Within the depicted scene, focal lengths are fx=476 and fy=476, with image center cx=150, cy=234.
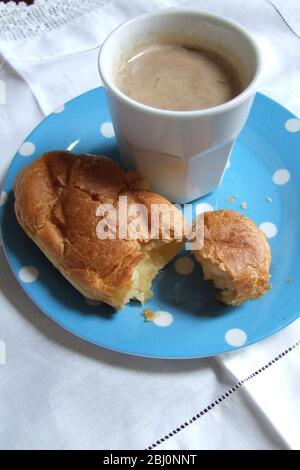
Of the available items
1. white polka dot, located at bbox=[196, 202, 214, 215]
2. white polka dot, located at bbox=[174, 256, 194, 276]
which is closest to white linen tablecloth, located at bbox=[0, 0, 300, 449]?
white polka dot, located at bbox=[174, 256, 194, 276]

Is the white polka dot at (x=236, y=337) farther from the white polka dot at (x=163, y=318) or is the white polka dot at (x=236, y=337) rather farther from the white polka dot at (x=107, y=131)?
the white polka dot at (x=107, y=131)

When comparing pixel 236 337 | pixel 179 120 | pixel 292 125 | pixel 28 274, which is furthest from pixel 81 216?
pixel 292 125

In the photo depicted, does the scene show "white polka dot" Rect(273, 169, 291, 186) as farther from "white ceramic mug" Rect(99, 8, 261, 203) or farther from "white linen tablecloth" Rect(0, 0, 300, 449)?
"white linen tablecloth" Rect(0, 0, 300, 449)

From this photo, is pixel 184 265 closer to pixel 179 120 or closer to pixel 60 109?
pixel 179 120

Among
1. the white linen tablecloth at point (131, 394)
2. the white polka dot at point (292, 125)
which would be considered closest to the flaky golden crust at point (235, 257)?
the white linen tablecloth at point (131, 394)

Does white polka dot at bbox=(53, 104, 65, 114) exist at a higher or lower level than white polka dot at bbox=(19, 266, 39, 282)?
higher

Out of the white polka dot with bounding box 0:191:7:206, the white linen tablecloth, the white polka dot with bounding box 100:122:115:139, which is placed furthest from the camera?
the white polka dot with bounding box 100:122:115:139
